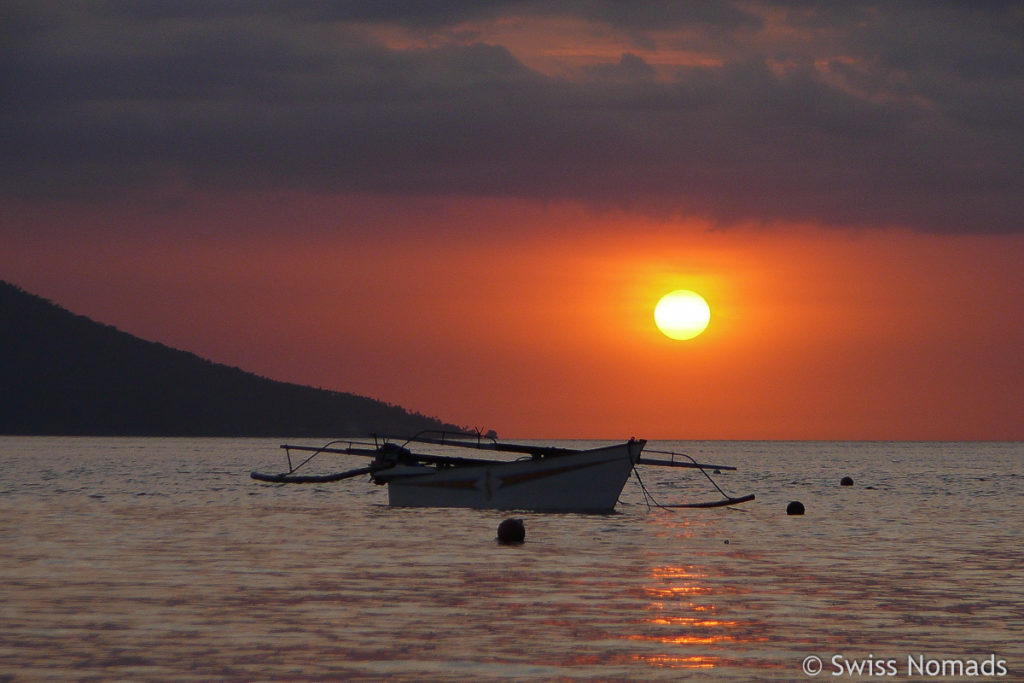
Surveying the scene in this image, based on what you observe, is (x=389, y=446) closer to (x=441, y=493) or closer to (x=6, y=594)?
(x=441, y=493)

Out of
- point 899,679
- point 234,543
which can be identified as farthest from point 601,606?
point 234,543

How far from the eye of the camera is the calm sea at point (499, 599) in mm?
21359

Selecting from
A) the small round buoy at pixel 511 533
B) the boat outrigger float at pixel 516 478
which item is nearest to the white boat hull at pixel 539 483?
the boat outrigger float at pixel 516 478

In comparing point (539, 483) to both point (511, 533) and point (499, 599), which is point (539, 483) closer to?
point (511, 533)

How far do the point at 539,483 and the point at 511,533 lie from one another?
16.6m

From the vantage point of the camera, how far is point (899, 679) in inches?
805

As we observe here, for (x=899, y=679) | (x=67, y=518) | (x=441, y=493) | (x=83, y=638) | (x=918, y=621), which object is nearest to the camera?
(x=899, y=679)

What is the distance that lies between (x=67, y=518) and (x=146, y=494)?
27021mm

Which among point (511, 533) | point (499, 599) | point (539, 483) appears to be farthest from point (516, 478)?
point (499, 599)

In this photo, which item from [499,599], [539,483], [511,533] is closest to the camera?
[499,599]

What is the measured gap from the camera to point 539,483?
62094 mm

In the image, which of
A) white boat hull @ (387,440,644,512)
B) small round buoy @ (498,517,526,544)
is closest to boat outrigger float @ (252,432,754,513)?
white boat hull @ (387,440,644,512)

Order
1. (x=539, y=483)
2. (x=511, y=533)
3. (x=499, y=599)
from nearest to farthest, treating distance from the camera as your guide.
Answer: (x=499, y=599), (x=511, y=533), (x=539, y=483)

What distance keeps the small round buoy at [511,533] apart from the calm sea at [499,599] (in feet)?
2.42
